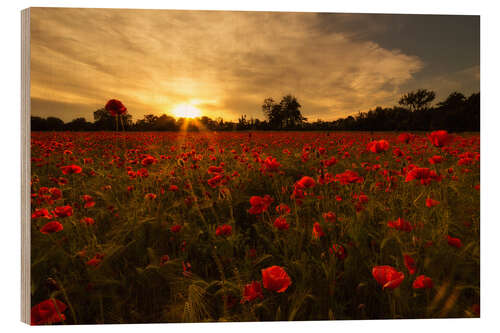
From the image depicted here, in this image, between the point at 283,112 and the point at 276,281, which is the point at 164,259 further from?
the point at 283,112

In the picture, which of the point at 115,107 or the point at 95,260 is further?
the point at 115,107

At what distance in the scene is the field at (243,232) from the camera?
61.7 inches

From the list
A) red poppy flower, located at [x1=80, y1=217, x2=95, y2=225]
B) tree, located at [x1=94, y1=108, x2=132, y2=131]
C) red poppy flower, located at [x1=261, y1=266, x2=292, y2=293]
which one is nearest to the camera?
red poppy flower, located at [x1=261, y1=266, x2=292, y2=293]

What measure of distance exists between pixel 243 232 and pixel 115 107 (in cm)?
114

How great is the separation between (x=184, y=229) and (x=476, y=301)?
1.85 m

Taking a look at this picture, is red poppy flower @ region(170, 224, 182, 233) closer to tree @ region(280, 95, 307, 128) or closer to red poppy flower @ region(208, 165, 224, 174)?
red poppy flower @ region(208, 165, 224, 174)

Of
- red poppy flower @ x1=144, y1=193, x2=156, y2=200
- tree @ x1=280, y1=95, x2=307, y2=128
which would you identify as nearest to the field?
red poppy flower @ x1=144, y1=193, x2=156, y2=200

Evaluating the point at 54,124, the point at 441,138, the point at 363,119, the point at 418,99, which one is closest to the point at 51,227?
the point at 54,124

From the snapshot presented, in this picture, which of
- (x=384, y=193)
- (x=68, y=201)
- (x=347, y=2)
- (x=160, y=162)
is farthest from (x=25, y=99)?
(x=384, y=193)

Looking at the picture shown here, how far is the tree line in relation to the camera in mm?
A: 1952

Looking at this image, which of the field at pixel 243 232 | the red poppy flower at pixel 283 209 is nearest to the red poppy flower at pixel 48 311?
the field at pixel 243 232

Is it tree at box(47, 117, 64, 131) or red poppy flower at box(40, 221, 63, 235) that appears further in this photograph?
tree at box(47, 117, 64, 131)

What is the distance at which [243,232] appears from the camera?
5.98 ft
